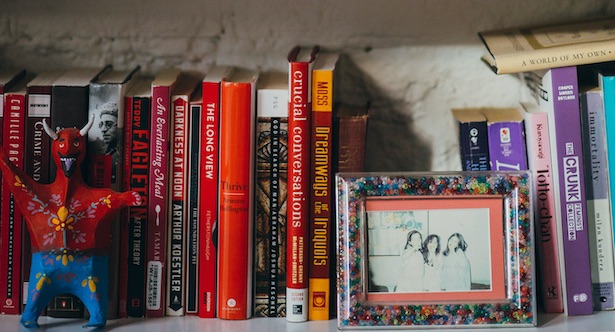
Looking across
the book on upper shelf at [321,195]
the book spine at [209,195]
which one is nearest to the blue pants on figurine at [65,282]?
the book spine at [209,195]

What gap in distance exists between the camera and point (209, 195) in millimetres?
911

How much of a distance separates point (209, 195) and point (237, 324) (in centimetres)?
14

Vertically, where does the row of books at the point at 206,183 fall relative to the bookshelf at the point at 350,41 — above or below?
below

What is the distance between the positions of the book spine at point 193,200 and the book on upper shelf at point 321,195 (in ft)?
0.42

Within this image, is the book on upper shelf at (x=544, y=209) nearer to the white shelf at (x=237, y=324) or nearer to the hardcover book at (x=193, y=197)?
the white shelf at (x=237, y=324)

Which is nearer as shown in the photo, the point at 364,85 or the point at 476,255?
the point at 476,255

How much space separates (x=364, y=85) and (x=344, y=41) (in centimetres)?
6

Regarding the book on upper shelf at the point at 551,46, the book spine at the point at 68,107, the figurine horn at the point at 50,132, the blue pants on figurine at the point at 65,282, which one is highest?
the book on upper shelf at the point at 551,46

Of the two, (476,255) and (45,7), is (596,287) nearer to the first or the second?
(476,255)

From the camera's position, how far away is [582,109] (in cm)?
92

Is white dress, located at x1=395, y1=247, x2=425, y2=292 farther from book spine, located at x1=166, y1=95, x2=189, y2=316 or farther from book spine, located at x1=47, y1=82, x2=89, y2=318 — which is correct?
book spine, located at x1=47, y1=82, x2=89, y2=318

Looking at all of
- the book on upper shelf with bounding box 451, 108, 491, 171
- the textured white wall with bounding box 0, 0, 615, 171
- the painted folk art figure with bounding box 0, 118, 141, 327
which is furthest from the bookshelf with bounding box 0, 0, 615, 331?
the painted folk art figure with bounding box 0, 118, 141, 327

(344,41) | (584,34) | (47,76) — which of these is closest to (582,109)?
(584,34)

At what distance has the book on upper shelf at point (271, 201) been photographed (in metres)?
0.91
